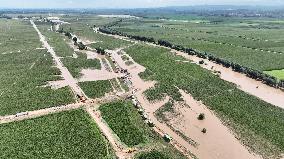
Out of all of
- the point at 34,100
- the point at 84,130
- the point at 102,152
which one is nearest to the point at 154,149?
the point at 102,152

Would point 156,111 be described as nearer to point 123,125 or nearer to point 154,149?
point 123,125

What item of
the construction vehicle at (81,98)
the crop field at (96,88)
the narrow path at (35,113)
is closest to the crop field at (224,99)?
the crop field at (96,88)

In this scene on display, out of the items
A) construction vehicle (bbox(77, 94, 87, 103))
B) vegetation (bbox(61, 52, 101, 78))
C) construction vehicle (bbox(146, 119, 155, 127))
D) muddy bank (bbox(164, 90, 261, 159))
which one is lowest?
muddy bank (bbox(164, 90, 261, 159))

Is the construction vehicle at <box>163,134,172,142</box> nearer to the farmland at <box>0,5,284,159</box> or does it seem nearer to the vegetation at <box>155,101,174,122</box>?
the farmland at <box>0,5,284,159</box>

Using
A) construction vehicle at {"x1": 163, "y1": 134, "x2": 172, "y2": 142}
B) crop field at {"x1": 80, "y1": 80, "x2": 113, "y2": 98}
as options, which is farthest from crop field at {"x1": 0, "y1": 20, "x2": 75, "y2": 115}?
construction vehicle at {"x1": 163, "y1": 134, "x2": 172, "y2": 142}

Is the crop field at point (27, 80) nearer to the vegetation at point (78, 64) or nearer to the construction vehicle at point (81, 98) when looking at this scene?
the construction vehicle at point (81, 98)
